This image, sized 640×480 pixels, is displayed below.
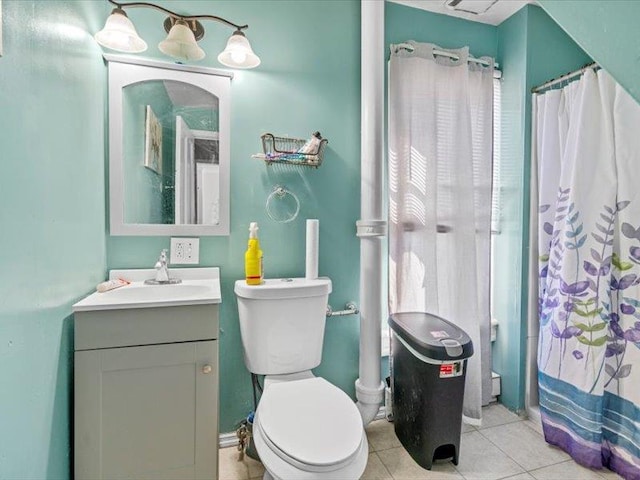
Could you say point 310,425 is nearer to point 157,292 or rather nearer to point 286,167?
point 157,292

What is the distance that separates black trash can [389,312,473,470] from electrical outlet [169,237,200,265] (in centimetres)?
105

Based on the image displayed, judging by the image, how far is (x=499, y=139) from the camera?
2074mm

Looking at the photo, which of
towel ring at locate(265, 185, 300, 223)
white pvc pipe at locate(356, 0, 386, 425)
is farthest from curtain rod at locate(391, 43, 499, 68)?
towel ring at locate(265, 185, 300, 223)

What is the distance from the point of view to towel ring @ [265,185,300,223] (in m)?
1.70

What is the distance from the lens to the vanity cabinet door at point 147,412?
3.80 feet

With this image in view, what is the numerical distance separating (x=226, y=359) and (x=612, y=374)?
1.86 meters

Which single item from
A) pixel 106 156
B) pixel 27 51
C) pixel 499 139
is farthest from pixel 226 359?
pixel 499 139

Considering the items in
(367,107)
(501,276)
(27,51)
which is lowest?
(501,276)

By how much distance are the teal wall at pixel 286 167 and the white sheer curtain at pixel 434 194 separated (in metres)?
0.23

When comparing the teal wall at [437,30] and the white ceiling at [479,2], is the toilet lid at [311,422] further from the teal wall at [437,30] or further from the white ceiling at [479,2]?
the white ceiling at [479,2]

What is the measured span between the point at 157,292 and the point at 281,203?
2.35 ft

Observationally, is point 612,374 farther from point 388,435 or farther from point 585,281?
point 388,435

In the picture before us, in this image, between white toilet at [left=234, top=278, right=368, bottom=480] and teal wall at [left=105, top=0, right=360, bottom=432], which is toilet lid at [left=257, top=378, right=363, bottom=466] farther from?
teal wall at [left=105, top=0, right=360, bottom=432]

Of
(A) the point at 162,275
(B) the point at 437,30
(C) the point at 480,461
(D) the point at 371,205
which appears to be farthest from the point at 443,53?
(C) the point at 480,461
